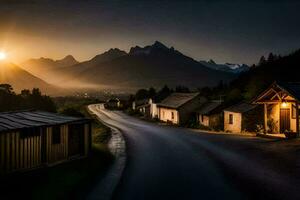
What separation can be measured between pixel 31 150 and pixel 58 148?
7.86 ft

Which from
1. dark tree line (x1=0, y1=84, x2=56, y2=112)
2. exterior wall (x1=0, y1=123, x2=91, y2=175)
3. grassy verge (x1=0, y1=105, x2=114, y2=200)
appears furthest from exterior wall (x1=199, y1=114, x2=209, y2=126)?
exterior wall (x1=0, y1=123, x2=91, y2=175)

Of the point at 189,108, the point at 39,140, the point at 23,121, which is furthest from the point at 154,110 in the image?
the point at 39,140

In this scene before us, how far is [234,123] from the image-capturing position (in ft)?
151

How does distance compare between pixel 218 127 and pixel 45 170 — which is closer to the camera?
pixel 45 170

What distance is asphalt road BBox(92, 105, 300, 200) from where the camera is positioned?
1495 cm

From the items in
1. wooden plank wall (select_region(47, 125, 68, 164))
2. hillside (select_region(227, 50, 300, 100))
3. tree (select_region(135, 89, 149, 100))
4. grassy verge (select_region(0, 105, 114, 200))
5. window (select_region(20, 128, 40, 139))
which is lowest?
grassy verge (select_region(0, 105, 114, 200))

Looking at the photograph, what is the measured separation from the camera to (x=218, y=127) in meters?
51.0

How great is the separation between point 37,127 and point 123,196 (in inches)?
362

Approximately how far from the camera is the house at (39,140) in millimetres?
19922

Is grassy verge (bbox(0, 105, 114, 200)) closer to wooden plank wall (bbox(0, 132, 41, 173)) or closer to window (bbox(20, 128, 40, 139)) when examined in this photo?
wooden plank wall (bbox(0, 132, 41, 173))

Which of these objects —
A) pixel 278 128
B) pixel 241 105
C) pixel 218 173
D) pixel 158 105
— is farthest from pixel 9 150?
pixel 158 105

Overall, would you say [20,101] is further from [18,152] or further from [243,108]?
[18,152]

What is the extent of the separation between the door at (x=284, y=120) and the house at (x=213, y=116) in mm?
14671

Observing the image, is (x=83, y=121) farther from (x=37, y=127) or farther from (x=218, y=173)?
(x=218, y=173)
